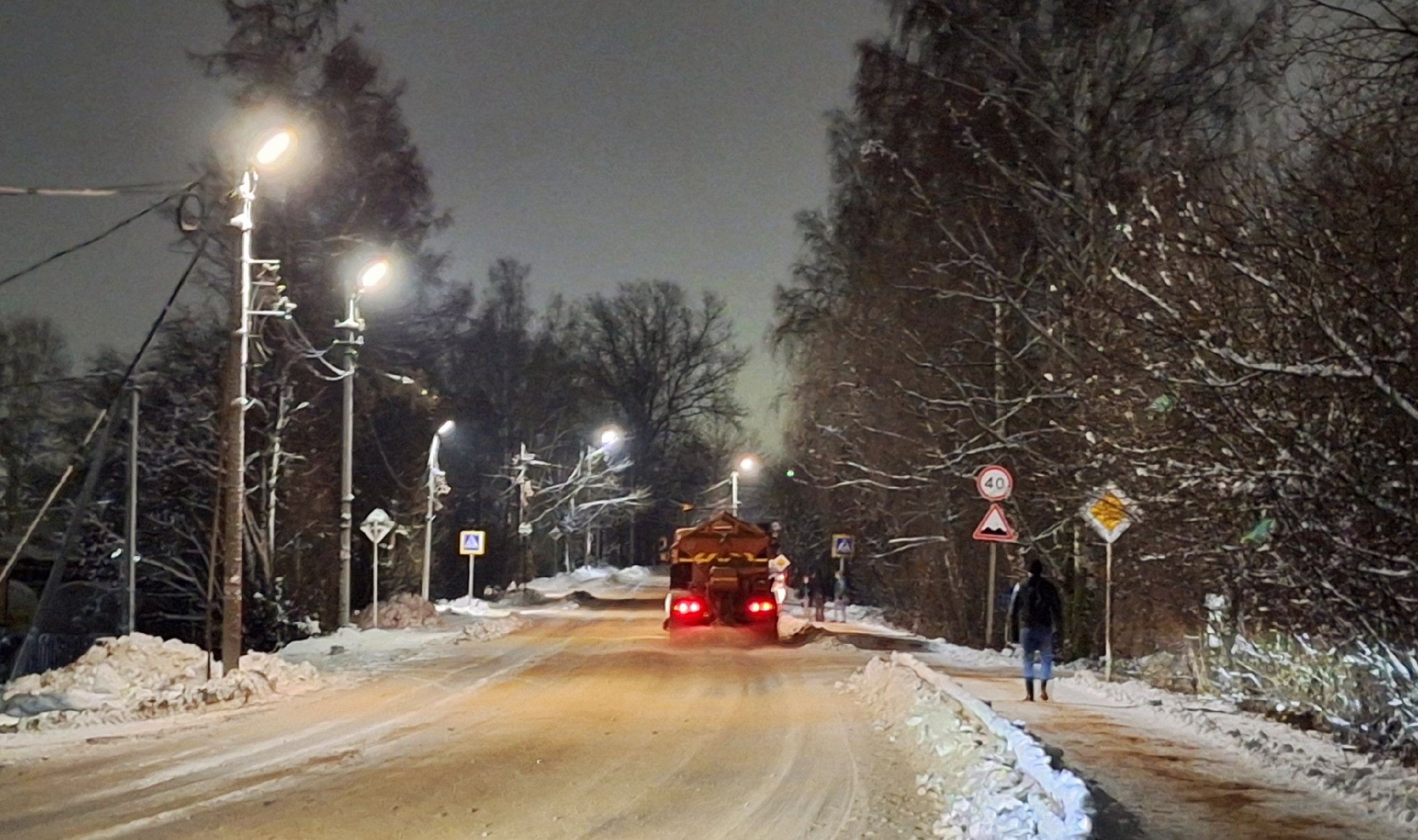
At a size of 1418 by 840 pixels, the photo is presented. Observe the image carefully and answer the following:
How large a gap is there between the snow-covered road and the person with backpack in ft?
7.24

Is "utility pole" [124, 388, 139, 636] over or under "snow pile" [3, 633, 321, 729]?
over

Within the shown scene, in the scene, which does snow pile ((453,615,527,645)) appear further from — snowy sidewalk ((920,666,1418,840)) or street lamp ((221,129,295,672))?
snowy sidewalk ((920,666,1418,840))

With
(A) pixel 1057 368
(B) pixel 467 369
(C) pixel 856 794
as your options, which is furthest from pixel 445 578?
(C) pixel 856 794

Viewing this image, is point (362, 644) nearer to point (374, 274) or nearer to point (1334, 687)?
point (374, 274)

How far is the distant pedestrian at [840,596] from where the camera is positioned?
139ft

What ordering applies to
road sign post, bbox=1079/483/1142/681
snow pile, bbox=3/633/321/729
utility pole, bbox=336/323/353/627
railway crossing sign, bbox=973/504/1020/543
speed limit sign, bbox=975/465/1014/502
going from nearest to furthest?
1. road sign post, bbox=1079/483/1142/681
2. snow pile, bbox=3/633/321/729
3. railway crossing sign, bbox=973/504/1020/543
4. speed limit sign, bbox=975/465/1014/502
5. utility pole, bbox=336/323/353/627

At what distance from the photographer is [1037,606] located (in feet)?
57.0

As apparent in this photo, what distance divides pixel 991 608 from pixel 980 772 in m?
16.8

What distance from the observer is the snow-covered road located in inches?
388

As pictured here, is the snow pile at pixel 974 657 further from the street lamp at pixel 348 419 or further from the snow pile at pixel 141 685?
the street lamp at pixel 348 419

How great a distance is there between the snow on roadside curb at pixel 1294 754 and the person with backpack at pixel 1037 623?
92 centimetres

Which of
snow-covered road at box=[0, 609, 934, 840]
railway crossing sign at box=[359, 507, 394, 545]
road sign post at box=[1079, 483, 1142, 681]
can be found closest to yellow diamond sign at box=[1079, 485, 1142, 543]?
road sign post at box=[1079, 483, 1142, 681]

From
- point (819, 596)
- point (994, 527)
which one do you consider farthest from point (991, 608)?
point (819, 596)

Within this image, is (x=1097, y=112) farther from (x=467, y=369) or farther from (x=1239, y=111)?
(x=467, y=369)
